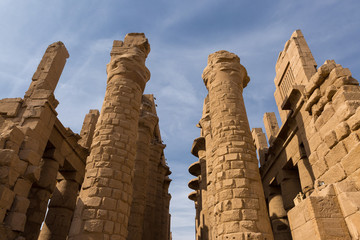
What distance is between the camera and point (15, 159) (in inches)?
278

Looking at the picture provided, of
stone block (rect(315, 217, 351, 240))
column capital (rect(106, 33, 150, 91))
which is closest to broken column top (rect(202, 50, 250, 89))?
column capital (rect(106, 33, 150, 91))

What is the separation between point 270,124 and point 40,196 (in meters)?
11.8

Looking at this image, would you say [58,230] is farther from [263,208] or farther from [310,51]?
[310,51]

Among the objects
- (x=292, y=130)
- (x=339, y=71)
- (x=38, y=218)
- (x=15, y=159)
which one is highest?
(x=292, y=130)

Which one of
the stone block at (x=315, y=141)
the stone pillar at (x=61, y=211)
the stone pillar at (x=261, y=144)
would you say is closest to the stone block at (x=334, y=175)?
the stone block at (x=315, y=141)

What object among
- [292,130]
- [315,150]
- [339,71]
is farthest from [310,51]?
[315,150]

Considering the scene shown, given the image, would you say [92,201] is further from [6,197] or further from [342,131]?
[342,131]

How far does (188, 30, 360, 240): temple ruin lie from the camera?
A: 4293 millimetres

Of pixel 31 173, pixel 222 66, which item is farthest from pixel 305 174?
pixel 31 173

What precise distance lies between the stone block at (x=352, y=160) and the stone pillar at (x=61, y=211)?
11510 mm

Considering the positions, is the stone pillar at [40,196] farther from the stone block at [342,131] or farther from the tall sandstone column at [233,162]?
the stone block at [342,131]

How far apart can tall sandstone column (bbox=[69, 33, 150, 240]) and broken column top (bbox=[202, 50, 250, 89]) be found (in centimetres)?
271

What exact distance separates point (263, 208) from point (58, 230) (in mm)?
9159

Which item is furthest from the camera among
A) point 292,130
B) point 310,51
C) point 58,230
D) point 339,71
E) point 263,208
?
point 58,230
